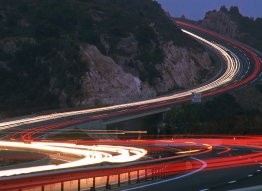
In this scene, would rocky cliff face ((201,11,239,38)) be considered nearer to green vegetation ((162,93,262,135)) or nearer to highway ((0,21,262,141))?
highway ((0,21,262,141))

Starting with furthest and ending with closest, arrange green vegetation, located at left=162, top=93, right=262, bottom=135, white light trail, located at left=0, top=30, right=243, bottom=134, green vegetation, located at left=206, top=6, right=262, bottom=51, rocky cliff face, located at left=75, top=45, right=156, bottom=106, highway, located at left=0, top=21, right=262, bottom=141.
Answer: green vegetation, located at left=206, top=6, right=262, bottom=51
rocky cliff face, located at left=75, top=45, right=156, bottom=106
white light trail, located at left=0, top=30, right=243, bottom=134
highway, located at left=0, top=21, right=262, bottom=141
green vegetation, located at left=162, top=93, right=262, bottom=135

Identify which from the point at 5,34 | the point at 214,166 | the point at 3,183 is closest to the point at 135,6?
the point at 5,34

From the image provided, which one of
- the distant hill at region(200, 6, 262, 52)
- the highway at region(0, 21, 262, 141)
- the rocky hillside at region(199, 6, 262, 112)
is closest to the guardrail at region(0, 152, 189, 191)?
the highway at region(0, 21, 262, 141)

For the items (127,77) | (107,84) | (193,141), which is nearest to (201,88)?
(127,77)

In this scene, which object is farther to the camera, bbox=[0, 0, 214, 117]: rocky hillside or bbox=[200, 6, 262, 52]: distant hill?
bbox=[200, 6, 262, 52]: distant hill

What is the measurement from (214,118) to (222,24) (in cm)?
7884

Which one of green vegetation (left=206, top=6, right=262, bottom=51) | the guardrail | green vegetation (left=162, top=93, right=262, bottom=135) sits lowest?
the guardrail

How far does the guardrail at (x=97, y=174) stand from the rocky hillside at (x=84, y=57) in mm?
42294

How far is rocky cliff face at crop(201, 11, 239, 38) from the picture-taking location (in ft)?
460

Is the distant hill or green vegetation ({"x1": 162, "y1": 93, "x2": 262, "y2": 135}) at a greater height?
the distant hill

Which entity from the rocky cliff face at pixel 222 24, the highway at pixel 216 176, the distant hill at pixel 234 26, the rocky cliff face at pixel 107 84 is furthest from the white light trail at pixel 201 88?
the highway at pixel 216 176

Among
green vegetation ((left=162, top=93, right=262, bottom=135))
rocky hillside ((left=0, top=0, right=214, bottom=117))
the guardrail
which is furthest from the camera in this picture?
rocky hillside ((left=0, top=0, right=214, bottom=117))

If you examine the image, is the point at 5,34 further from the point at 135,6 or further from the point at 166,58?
the point at 135,6

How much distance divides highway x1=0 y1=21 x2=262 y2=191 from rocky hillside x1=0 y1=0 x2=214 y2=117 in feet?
14.5
